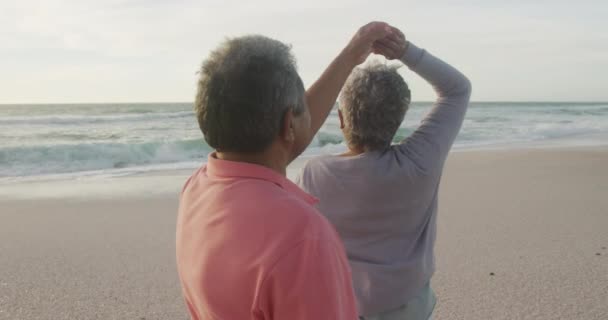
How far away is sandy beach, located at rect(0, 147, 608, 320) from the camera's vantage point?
4.02m

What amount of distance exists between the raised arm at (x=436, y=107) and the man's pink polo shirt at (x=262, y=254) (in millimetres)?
837

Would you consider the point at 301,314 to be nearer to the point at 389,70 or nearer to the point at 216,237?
the point at 216,237

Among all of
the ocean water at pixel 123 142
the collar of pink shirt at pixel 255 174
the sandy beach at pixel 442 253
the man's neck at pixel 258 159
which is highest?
the man's neck at pixel 258 159

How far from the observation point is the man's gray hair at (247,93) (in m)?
1.19

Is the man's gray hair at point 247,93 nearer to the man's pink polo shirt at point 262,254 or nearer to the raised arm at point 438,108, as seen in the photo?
the man's pink polo shirt at point 262,254

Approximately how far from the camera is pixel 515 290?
4.17m

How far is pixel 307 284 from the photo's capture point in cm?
103

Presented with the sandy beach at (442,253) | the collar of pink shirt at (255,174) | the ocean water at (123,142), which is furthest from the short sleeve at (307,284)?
the ocean water at (123,142)

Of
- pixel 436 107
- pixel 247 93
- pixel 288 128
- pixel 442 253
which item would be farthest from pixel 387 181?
pixel 442 253

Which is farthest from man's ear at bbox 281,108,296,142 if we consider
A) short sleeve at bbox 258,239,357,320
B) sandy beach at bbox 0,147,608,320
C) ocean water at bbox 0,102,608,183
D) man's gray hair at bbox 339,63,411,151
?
ocean water at bbox 0,102,608,183

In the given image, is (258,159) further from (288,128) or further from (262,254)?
(262,254)

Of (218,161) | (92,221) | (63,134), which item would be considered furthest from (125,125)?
(218,161)

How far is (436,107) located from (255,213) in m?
A: 1.19

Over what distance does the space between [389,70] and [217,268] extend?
1.09 meters
